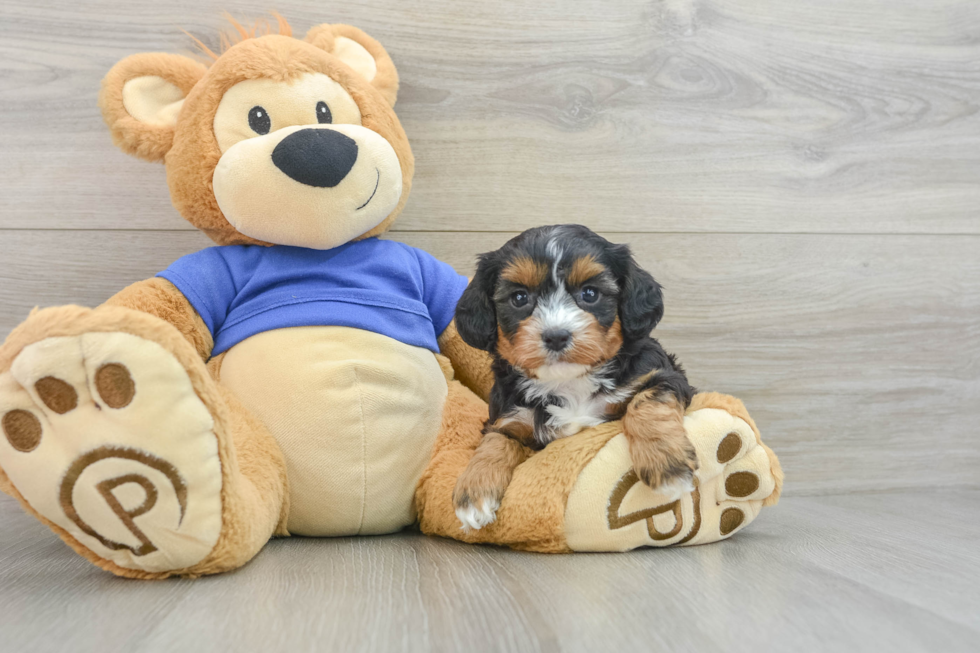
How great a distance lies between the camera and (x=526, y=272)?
1459mm

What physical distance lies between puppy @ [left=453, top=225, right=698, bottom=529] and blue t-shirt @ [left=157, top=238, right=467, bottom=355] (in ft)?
0.80

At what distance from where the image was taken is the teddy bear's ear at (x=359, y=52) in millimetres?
1881

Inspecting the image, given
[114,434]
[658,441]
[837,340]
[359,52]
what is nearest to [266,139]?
[359,52]

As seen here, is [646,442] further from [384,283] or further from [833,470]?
[833,470]

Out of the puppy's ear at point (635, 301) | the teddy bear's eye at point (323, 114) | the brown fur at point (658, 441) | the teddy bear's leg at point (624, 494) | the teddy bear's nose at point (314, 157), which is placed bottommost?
the teddy bear's leg at point (624, 494)

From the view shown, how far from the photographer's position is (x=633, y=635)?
1032mm

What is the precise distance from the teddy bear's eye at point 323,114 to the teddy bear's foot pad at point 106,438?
0.75 m

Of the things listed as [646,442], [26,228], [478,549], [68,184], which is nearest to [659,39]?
[646,442]

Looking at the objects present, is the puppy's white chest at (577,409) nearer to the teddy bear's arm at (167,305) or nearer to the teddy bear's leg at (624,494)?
the teddy bear's leg at (624,494)

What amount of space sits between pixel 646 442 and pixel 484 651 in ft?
1.88

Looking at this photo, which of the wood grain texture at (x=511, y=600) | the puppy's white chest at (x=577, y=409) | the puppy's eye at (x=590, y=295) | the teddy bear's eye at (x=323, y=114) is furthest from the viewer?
the teddy bear's eye at (x=323, y=114)

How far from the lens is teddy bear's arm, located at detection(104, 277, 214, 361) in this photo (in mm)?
1556

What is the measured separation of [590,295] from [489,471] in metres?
0.44

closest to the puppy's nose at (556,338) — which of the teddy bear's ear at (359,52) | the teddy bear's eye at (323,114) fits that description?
the teddy bear's eye at (323,114)
